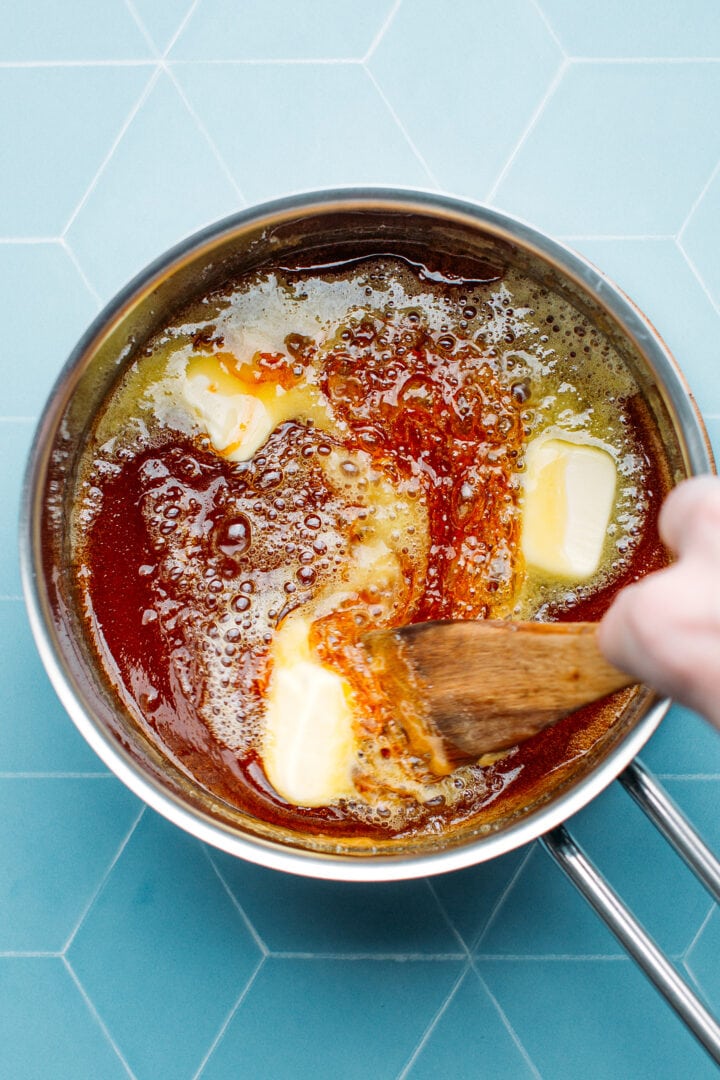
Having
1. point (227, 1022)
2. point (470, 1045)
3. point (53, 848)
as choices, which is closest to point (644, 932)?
point (470, 1045)

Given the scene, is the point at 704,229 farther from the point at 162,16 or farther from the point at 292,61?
the point at 162,16

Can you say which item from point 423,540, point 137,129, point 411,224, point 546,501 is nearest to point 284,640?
point 423,540

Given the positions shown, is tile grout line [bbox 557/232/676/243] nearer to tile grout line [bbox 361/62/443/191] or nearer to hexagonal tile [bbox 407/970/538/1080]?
tile grout line [bbox 361/62/443/191]

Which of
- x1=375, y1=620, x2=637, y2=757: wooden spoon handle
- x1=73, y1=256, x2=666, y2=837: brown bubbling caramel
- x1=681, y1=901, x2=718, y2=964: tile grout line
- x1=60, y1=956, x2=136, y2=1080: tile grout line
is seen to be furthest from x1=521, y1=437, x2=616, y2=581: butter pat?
x1=60, y1=956, x2=136, y2=1080: tile grout line

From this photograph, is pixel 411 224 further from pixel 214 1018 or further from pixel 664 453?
pixel 214 1018

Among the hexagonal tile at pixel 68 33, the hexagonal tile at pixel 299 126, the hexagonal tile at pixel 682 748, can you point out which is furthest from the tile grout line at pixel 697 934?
the hexagonal tile at pixel 68 33

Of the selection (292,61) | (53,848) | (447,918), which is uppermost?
(292,61)
